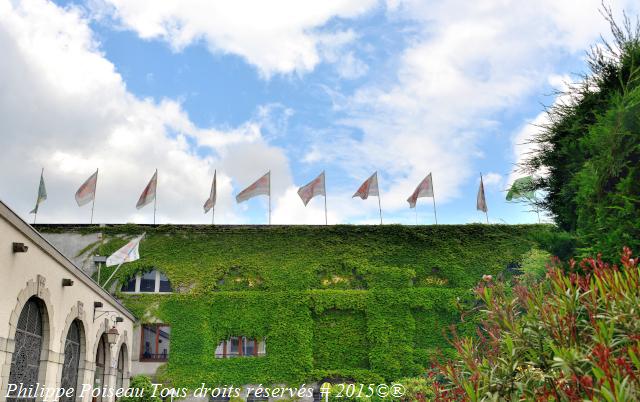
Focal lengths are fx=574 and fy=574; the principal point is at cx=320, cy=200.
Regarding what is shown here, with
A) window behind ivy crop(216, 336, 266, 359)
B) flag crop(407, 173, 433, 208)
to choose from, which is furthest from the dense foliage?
flag crop(407, 173, 433, 208)

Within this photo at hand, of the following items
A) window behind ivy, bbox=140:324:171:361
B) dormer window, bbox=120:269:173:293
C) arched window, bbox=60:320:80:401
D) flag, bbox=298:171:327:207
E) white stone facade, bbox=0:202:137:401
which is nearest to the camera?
white stone facade, bbox=0:202:137:401

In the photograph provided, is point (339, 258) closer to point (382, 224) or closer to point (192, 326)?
point (382, 224)

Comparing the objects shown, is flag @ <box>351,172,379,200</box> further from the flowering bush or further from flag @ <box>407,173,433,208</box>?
the flowering bush

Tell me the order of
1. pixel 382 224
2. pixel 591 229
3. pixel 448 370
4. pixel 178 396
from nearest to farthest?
pixel 448 370 → pixel 591 229 → pixel 178 396 → pixel 382 224

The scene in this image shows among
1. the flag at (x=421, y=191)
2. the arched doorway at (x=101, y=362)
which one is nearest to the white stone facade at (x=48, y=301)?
the arched doorway at (x=101, y=362)

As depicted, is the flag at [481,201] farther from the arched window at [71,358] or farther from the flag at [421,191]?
the arched window at [71,358]

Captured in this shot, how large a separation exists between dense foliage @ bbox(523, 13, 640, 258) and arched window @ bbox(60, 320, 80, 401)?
44.7 ft

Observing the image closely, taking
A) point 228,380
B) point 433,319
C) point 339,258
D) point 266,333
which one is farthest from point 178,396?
point 433,319

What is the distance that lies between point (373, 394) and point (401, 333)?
3.21m

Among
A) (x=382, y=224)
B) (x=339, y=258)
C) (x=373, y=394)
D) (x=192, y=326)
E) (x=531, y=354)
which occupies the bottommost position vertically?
(x=373, y=394)

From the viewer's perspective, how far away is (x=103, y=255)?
93.6ft

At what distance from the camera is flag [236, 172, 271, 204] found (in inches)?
1186

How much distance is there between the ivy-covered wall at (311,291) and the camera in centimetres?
2672

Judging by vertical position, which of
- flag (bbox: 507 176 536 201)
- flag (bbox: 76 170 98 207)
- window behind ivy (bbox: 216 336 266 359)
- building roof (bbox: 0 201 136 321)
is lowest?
window behind ivy (bbox: 216 336 266 359)
